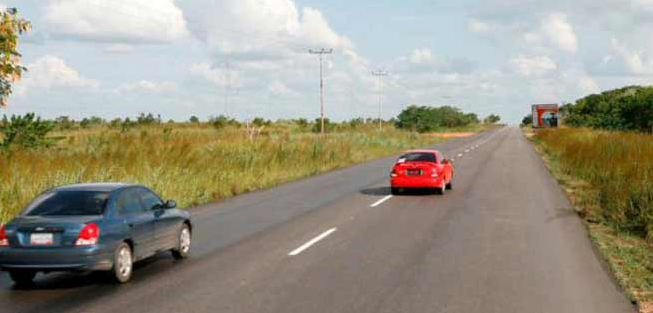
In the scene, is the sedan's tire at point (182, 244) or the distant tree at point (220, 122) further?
the distant tree at point (220, 122)

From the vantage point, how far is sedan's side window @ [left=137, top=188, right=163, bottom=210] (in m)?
10.6

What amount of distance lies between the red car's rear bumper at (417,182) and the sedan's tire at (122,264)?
12908 millimetres

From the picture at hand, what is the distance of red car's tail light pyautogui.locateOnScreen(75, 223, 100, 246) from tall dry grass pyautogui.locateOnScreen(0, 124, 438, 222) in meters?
6.25

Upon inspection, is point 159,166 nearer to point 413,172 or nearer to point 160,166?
point 160,166

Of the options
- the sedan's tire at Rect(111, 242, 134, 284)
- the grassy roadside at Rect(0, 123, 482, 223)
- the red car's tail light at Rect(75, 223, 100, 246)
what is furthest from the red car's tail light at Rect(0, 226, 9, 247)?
the grassy roadside at Rect(0, 123, 482, 223)

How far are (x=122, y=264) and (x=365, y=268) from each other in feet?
10.8

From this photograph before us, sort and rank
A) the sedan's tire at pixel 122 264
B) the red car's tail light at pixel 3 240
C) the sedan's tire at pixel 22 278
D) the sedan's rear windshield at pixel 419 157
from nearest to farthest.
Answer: the red car's tail light at pixel 3 240 < the sedan's tire at pixel 122 264 < the sedan's tire at pixel 22 278 < the sedan's rear windshield at pixel 419 157

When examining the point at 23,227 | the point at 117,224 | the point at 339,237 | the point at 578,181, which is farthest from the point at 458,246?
the point at 578,181

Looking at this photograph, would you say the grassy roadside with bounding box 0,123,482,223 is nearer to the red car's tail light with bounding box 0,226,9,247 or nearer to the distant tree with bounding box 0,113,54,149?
the distant tree with bounding box 0,113,54,149

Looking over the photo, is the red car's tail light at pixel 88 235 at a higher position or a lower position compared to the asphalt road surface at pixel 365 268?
higher

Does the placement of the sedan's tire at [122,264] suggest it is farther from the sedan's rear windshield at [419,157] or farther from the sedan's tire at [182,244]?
the sedan's rear windshield at [419,157]

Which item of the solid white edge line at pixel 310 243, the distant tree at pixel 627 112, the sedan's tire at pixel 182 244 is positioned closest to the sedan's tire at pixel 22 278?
the sedan's tire at pixel 182 244

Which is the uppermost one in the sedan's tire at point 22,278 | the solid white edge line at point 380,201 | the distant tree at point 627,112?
the distant tree at point 627,112

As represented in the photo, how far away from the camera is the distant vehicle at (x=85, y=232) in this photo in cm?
885
